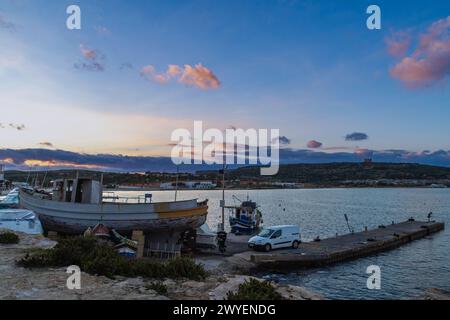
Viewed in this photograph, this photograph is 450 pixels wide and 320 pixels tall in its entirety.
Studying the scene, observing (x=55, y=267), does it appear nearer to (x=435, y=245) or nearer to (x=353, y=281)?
(x=353, y=281)

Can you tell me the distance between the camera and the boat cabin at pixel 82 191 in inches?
1161

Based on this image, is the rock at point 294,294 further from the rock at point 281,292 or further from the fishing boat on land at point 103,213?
the fishing boat on land at point 103,213

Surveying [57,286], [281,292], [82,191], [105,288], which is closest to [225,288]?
[281,292]

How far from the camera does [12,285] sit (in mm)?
10289

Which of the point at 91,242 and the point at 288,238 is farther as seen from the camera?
the point at 288,238

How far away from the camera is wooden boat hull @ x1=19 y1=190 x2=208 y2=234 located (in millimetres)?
27922

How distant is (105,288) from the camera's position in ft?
34.3

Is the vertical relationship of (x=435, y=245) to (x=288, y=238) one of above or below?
below

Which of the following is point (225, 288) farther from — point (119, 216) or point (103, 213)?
point (103, 213)

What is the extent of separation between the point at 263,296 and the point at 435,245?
43660 millimetres

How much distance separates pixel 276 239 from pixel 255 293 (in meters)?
22.8

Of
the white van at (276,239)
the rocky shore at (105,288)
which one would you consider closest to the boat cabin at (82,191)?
the white van at (276,239)
